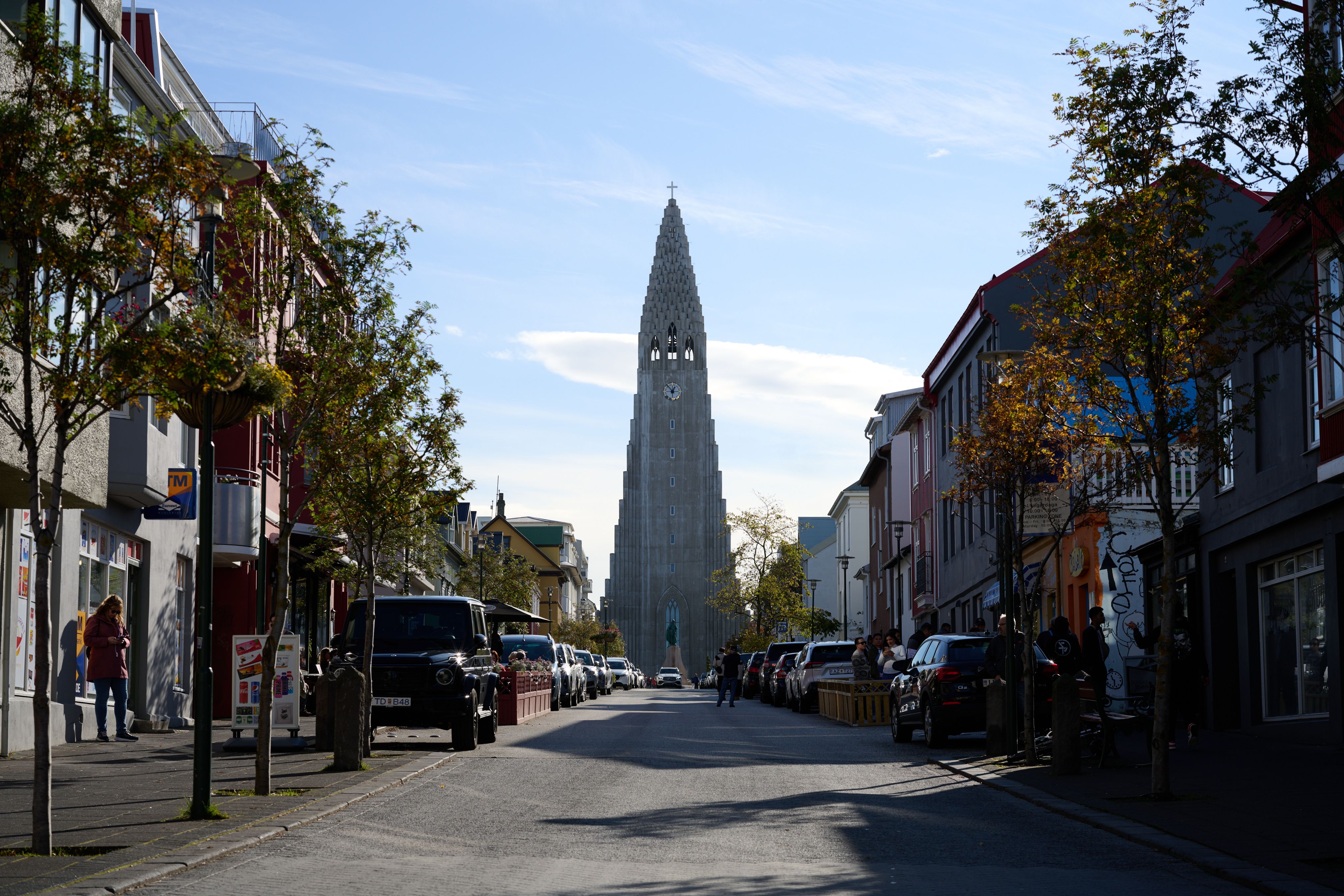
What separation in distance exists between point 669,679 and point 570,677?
65050 millimetres

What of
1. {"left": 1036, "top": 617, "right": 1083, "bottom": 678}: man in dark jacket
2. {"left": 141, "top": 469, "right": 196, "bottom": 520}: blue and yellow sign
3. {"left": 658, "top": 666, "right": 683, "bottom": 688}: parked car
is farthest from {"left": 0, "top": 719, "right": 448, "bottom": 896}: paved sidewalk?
{"left": 658, "top": 666, "right": 683, "bottom": 688}: parked car

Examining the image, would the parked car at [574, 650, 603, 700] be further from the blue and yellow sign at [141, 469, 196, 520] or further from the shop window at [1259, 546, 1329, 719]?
the shop window at [1259, 546, 1329, 719]

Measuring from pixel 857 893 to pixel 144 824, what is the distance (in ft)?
18.8

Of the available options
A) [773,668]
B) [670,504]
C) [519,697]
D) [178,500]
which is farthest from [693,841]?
[670,504]

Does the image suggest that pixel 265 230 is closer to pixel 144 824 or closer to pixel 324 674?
pixel 144 824

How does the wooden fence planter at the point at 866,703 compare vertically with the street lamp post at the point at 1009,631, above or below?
below

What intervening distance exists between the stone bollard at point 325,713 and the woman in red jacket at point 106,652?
3269 millimetres

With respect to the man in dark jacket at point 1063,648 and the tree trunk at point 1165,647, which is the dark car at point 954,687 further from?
the tree trunk at point 1165,647

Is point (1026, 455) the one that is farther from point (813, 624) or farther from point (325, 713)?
point (813, 624)

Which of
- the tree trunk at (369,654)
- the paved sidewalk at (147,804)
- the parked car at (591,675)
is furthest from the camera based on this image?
the parked car at (591,675)

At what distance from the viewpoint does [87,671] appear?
67.4 feet

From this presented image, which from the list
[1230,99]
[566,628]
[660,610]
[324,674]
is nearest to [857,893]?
[1230,99]

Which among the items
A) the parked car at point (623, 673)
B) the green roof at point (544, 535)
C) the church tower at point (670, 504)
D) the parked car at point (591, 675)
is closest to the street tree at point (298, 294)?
→ the parked car at point (591, 675)

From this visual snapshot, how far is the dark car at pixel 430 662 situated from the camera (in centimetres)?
1994
